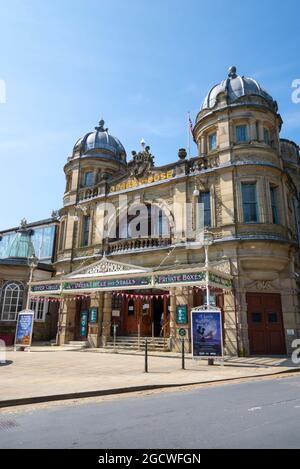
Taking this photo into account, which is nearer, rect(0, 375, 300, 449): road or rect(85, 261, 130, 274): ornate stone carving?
rect(0, 375, 300, 449): road

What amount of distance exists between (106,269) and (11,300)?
10.3 meters

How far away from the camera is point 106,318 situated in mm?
21281

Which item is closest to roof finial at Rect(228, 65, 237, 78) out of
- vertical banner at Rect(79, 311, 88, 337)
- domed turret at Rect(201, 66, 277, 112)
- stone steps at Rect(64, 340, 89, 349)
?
domed turret at Rect(201, 66, 277, 112)

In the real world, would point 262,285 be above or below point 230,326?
above

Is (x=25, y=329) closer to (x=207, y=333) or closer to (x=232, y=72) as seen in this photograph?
(x=207, y=333)

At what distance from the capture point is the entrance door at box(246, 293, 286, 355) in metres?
16.9

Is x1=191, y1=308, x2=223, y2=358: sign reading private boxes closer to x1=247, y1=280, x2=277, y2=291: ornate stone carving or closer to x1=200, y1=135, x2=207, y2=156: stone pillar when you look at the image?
x1=247, y1=280, x2=277, y2=291: ornate stone carving

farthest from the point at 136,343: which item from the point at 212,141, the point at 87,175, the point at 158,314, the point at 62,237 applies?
the point at 87,175

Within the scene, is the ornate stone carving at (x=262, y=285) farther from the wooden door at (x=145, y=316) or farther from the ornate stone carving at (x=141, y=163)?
the ornate stone carving at (x=141, y=163)

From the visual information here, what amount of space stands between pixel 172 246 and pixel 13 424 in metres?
14.5

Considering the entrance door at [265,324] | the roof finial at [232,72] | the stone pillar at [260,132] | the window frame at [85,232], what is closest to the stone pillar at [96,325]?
the window frame at [85,232]

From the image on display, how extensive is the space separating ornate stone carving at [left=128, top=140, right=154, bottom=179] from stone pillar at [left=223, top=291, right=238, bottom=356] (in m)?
10.3

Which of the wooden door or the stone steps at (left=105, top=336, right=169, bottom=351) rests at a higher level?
the wooden door

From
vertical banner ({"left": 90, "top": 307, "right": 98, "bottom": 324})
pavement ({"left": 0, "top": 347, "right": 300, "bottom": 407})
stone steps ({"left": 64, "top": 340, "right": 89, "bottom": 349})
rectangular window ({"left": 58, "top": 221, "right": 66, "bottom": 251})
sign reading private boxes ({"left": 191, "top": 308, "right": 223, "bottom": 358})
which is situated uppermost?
rectangular window ({"left": 58, "top": 221, "right": 66, "bottom": 251})
